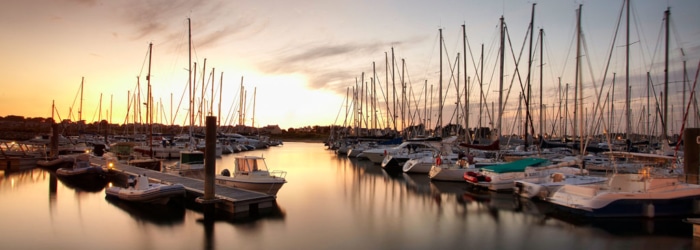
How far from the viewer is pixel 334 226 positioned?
17000mm

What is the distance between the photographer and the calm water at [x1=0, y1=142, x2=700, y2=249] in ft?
46.2

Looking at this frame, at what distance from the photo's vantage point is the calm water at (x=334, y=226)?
46.2 ft

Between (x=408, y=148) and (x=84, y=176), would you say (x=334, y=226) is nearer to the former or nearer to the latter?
(x=84, y=176)

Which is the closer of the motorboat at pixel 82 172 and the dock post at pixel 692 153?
the dock post at pixel 692 153

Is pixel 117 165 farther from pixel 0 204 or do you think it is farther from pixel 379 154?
pixel 379 154

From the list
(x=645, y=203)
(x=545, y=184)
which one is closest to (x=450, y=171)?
(x=545, y=184)

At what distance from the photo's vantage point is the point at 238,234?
15109 millimetres

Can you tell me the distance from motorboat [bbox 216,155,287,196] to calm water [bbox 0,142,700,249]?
3.92 ft

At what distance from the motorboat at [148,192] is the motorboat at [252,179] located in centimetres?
233

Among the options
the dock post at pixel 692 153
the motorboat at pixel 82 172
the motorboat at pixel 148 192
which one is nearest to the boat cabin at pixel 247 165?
the motorboat at pixel 148 192

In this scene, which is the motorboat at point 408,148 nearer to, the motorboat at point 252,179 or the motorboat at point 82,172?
the motorboat at point 252,179

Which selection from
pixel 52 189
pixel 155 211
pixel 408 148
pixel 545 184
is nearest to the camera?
pixel 155 211

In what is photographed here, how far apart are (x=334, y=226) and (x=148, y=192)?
8588 millimetres

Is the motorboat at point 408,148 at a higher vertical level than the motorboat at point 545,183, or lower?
higher
